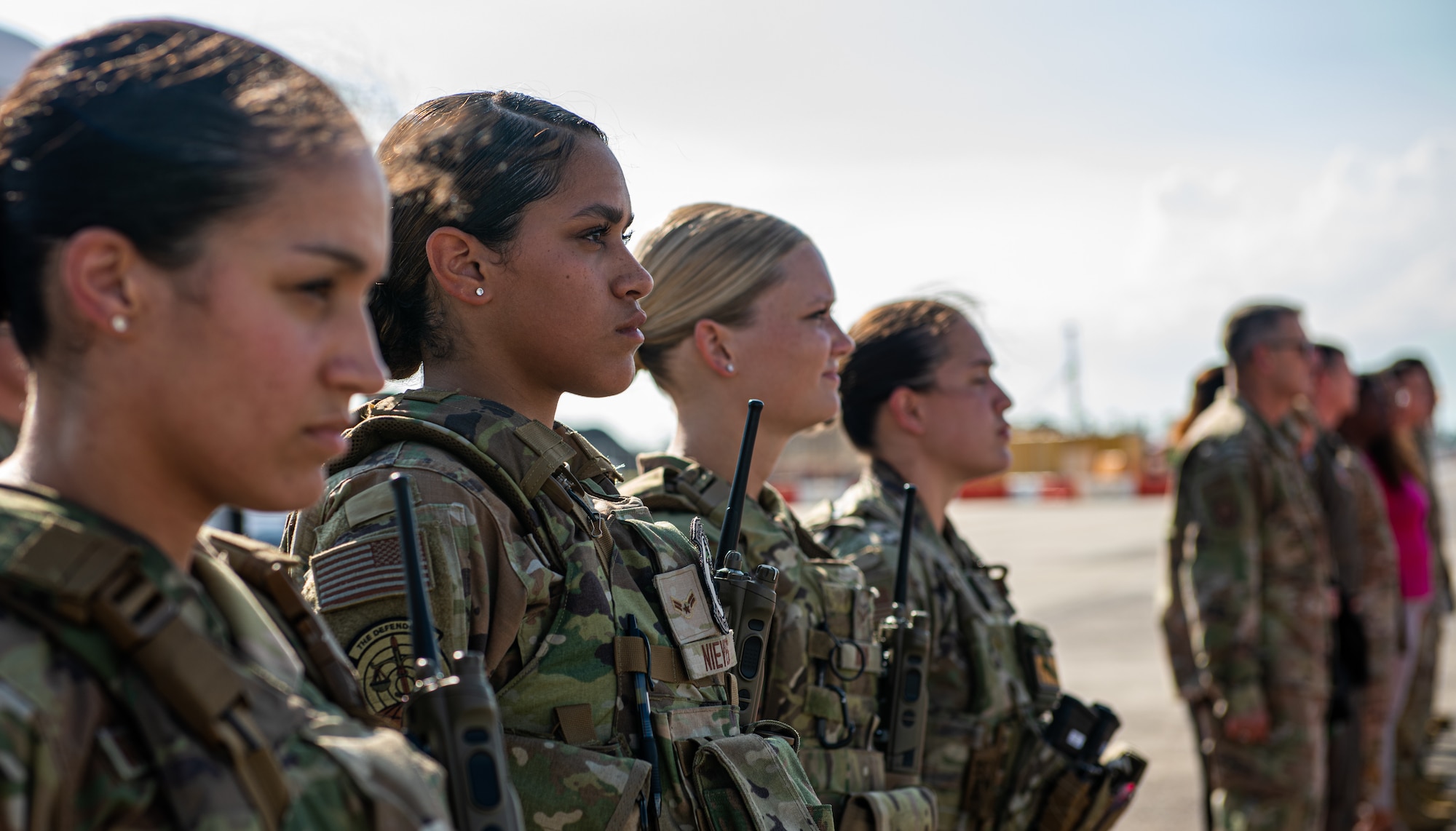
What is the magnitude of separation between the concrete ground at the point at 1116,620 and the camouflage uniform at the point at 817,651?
3876 millimetres

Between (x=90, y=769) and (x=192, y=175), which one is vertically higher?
(x=192, y=175)

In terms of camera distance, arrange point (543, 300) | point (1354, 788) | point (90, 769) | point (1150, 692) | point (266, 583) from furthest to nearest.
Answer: point (1150, 692)
point (1354, 788)
point (543, 300)
point (266, 583)
point (90, 769)

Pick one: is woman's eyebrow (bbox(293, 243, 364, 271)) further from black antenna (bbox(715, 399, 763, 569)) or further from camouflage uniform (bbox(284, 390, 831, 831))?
black antenna (bbox(715, 399, 763, 569))

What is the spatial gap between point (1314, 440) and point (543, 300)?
17.8ft

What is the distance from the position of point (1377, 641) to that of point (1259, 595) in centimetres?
165

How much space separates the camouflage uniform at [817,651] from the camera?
2.67 meters

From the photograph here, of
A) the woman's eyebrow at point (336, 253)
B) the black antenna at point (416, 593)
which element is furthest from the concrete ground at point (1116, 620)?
the woman's eyebrow at point (336, 253)

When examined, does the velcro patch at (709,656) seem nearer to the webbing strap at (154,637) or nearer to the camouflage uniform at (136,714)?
the camouflage uniform at (136,714)

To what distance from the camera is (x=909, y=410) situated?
3812mm

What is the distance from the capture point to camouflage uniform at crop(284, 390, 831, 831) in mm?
1731

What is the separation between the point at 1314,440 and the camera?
641 cm

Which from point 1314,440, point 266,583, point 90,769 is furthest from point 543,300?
point 1314,440

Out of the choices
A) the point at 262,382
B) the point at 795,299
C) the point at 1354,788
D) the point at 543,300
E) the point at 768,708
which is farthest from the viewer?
the point at 1354,788

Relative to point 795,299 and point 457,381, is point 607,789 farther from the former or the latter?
point 795,299
